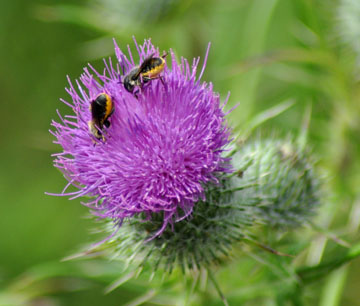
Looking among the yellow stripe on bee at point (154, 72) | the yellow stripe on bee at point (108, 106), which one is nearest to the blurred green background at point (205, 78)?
the yellow stripe on bee at point (154, 72)

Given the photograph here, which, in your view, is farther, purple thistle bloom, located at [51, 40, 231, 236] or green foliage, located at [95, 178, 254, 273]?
green foliage, located at [95, 178, 254, 273]

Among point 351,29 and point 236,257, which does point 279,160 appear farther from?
point 351,29

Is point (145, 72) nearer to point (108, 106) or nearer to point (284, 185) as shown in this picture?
point (108, 106)

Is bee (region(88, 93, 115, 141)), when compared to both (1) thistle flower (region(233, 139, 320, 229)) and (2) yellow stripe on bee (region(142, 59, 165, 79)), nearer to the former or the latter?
(2) yellow stripe on bee (region(142, 59, 165, 79))

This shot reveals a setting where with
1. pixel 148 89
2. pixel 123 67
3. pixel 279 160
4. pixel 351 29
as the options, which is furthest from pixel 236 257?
pixel 351 29

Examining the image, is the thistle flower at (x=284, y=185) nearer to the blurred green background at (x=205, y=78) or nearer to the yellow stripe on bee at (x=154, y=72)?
the blurred green background at (x=205, y=78)

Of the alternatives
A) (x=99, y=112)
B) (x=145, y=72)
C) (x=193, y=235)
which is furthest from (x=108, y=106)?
(x=193, y=235)

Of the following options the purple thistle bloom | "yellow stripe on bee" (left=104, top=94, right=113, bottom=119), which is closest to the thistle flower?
the purple thistle bloom
